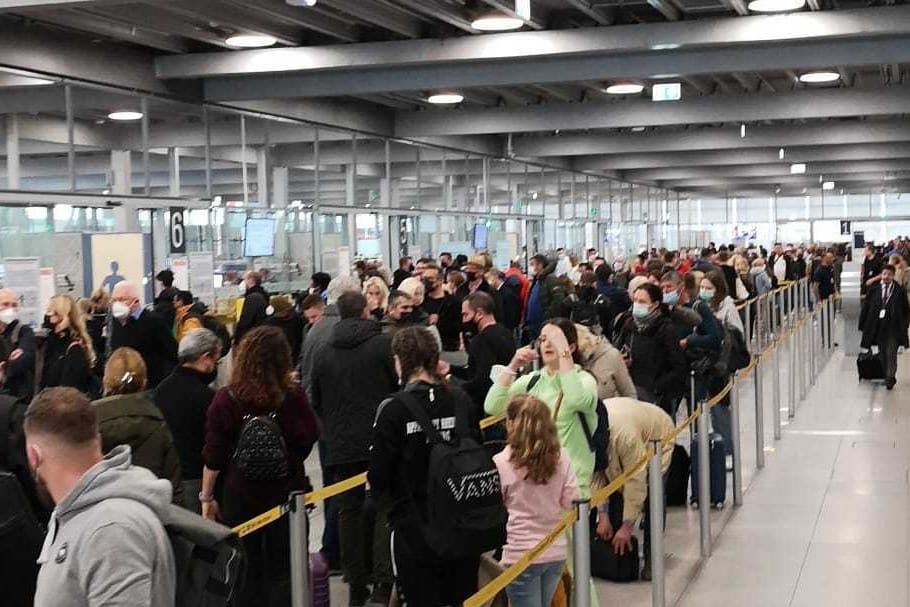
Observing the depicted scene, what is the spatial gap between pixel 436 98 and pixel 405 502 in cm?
1518

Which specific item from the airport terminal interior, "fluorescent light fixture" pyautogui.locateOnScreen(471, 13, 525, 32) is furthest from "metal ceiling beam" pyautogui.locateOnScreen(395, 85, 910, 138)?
"fluorescent light fixture" pyautogui.locateOnScreen(471, 13, 525, 32)

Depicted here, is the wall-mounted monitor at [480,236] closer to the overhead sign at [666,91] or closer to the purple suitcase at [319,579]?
the overhead sign at [666,91]

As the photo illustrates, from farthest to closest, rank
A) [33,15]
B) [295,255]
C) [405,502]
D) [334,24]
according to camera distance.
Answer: [295,255] → [334,24] → [33,15] → [405,502]

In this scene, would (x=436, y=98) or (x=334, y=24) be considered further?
(x=436, y=98)

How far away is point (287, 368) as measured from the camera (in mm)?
5656

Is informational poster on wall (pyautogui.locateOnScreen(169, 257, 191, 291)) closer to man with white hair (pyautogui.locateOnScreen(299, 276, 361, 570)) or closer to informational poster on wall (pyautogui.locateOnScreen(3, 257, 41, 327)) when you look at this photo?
informational poster on wall (pyautogui.locateOnScreen(3, 257, 41, 327))

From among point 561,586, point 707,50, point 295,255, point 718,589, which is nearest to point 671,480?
point 718,589

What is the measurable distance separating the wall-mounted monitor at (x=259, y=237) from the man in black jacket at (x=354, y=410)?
1050 cm

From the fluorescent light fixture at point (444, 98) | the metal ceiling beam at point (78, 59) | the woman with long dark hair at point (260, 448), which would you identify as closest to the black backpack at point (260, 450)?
the woman with long dark hair at point (260, 448)

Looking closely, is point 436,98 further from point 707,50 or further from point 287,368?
point 287,368

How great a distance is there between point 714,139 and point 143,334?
66.4 ft

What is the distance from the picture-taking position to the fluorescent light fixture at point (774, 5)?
12.1 m

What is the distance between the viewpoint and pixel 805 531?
8.98 m

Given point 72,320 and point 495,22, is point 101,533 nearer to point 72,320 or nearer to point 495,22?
point 72,320
